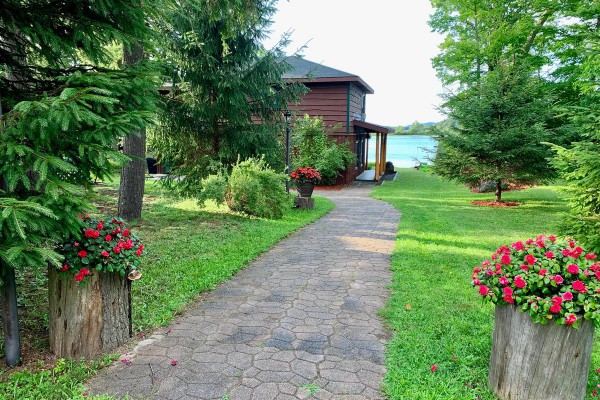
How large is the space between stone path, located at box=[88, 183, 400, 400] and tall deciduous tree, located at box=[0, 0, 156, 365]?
1122 millimetres

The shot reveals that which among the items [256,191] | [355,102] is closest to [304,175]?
[256,191]

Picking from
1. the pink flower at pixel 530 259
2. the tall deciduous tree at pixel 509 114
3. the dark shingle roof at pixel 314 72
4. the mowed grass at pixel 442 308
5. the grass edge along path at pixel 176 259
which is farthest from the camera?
the dark shingle roof at pixel 314 72

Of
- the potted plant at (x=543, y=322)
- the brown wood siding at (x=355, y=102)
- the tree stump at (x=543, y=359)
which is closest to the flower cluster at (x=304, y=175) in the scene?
the brown wood siding at (x=355, y=102)

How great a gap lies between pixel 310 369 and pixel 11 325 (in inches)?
90.8

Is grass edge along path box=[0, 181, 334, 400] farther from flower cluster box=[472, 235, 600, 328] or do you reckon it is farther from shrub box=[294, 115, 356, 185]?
shrub box=[294, 115, 356, 185]

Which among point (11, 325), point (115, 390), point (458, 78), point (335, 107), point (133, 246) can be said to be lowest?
point (115, 390)

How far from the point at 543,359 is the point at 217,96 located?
30.0ft

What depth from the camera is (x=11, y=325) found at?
9.84ft

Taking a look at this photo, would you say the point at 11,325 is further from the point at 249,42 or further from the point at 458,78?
the point at 458,78

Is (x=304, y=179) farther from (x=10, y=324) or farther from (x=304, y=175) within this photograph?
(x=10, y=324)

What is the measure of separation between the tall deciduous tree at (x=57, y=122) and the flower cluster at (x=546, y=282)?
2754 millimetres

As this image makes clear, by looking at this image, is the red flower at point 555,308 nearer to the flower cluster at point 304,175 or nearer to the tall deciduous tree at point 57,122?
the tall deciduous tree at point 57,122

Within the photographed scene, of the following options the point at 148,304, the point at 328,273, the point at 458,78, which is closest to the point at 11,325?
the point at 148,304

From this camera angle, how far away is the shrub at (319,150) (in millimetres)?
17344
